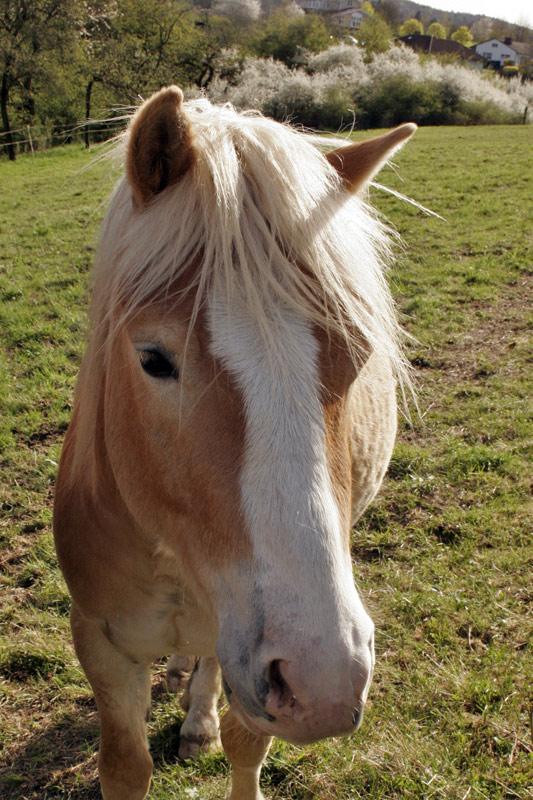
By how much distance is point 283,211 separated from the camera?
1638 mm

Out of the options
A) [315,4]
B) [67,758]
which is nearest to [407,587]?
[67,758]

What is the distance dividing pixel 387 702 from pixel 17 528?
8.30 ft

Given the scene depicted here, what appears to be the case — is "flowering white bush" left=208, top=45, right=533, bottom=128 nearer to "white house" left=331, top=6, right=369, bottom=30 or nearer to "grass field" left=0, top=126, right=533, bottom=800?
"grass field" left=0, top=126, right=533, bottom=800

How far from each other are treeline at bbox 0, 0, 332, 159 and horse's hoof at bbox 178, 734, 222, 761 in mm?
11704

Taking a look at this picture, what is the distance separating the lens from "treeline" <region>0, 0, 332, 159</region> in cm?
2130

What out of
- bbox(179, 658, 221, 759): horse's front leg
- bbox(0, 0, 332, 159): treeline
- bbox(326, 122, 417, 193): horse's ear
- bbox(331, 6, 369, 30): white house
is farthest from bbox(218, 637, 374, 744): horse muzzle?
bbox(331, 6, 369, 30): white house

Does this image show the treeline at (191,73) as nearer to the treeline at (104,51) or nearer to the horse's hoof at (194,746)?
the treeline at (104,51)

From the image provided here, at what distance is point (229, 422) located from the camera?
4.59ft

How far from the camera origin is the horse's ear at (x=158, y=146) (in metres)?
1.49

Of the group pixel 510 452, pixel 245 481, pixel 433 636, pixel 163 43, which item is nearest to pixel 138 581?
pixel 245 481

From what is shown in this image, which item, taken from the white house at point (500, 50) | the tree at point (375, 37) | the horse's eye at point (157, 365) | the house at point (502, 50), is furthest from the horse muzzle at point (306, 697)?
the white house at point (500, 50)

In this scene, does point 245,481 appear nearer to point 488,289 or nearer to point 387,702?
point 387,702

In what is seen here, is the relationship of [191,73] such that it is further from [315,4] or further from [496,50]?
[315,4]

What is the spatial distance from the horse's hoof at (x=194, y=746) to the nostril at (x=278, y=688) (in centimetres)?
180
